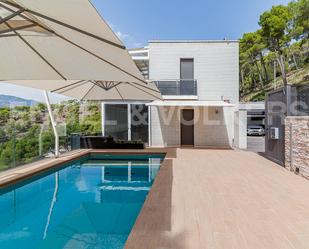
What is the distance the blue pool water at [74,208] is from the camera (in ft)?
23.5

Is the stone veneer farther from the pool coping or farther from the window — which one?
the window

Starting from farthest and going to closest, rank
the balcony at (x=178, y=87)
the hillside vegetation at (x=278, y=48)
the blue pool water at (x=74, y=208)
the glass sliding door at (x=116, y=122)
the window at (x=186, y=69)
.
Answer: the hillside vegetation at (x=278, y=48) < the window at (x=186, y=69) < the balcony at (x=178, y=87) < the glass sliding door at (x=116, y=122) < the blue pool water at (x=74, y=208)

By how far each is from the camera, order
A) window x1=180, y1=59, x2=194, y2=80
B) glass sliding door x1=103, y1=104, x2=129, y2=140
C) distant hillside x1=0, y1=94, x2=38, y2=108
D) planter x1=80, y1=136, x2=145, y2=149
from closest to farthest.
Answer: planter x1=80, y1=136, x2=145, y2=149 < glass sliding door x1=103, y1=104, x2=129, y2=140 < window x1=180, y1=59, x2=194, y2=80 < distant hillside x1=0, y1=94, x2=38, y2=108

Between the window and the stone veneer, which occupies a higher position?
the window

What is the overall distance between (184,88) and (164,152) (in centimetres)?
679

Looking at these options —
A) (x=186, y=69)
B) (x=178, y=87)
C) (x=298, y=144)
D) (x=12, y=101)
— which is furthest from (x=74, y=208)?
(x=12, y=101)

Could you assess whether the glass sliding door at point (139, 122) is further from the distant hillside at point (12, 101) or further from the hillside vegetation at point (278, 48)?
the hillside vegetation at point (278, 48)

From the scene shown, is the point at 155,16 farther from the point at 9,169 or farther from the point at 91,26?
the point at 91,26

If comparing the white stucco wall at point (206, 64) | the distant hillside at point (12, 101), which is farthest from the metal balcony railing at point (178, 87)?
the distant hillside at point (12, 101)

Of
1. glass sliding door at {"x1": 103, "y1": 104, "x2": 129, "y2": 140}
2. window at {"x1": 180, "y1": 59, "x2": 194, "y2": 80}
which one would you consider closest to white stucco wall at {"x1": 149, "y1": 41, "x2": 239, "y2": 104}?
window at {"x1": 180, "y1": 59, "x2": 194, "y2": 80}

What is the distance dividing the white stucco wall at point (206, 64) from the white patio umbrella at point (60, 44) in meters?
17.0

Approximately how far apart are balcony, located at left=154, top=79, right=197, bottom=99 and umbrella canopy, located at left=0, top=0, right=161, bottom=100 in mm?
16432

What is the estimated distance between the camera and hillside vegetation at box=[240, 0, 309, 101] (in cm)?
4272

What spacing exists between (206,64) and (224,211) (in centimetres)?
1848
